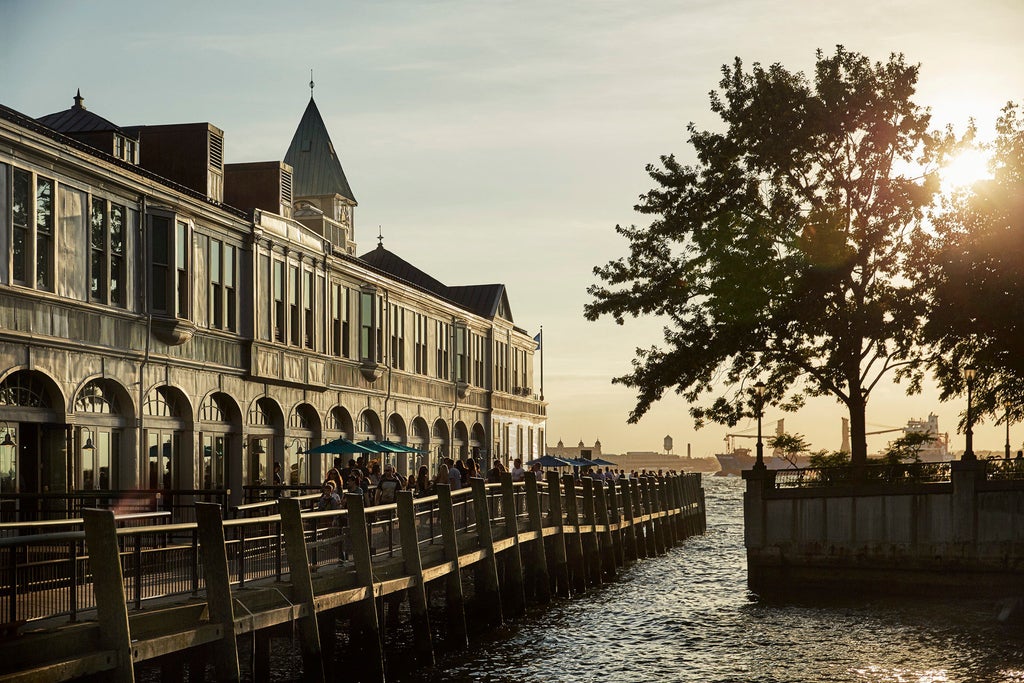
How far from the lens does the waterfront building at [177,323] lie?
95.6 ft

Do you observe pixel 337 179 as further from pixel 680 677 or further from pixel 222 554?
pixel 222 554

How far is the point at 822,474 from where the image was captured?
36.2 metres

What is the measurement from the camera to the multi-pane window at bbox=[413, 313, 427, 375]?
193 ft

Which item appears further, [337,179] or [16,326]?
[337,179]

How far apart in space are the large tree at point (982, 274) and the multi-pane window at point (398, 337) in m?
22.4

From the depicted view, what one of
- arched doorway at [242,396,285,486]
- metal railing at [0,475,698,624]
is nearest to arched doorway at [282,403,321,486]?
arched doorway at [242,396,285,486]

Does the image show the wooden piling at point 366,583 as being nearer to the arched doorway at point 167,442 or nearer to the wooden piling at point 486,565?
the wooden piling at point 486,565

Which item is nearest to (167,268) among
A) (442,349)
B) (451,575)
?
(451,575)

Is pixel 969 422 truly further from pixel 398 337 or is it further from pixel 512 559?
pixel 398 337

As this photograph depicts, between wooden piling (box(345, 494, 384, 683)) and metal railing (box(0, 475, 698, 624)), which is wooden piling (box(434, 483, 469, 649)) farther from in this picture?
wooden piling (box(345, 494, 384, 683))

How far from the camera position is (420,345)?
59406mm

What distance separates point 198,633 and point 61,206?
1684cm

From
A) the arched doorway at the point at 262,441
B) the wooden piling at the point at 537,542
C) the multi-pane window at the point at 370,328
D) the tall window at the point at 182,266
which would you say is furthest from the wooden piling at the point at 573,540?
the multi-pane window at the point at 370,328

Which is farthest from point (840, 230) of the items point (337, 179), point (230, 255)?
point (337, 179)
